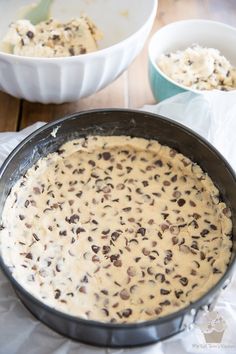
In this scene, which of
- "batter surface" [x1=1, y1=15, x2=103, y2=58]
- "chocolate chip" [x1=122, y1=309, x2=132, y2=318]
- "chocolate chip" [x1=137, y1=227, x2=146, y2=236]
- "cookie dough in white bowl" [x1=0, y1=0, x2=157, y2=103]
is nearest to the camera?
"chocolate chip" [x1=122, y1=309, x2=132, y2=318]

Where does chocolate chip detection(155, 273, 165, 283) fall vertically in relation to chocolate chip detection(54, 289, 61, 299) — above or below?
above

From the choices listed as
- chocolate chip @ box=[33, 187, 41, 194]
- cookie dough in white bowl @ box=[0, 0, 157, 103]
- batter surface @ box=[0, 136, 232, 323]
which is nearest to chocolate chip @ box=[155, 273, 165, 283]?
batter surface @ box=[0, 136, 232, 323]

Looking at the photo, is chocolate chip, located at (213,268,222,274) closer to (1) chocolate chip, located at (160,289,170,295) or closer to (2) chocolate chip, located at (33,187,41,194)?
(1) chocolate chip, located at (160,289,170,295)

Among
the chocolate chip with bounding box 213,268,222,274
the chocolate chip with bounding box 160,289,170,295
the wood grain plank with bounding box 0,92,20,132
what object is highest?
the chocolate chip with bounding box 213,268,222,274

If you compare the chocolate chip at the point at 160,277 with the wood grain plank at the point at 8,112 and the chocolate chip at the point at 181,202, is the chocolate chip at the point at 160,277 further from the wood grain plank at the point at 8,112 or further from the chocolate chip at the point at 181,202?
the wood grain plank at the point at 8,112

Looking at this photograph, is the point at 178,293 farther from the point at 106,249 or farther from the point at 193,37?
the point at 193,37

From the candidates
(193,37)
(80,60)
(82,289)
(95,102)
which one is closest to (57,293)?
(82,289)

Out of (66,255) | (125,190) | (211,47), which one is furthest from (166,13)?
(66,255)
